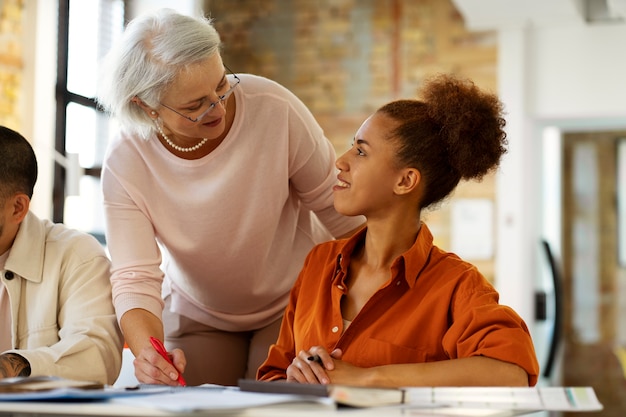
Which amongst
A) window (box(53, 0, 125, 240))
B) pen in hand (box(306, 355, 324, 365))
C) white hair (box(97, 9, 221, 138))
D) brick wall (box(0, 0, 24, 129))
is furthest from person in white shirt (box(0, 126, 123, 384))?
→ window (box(53, 0, 125, 240))

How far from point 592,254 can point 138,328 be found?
752 cm

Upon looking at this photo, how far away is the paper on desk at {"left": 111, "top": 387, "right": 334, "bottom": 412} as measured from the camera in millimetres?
1133

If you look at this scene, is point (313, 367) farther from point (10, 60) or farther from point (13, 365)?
point (10, 60)

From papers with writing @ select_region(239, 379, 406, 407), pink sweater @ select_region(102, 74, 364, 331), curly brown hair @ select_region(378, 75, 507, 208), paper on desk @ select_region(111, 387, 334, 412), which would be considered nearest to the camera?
paper on desk @ select_region(111, 387, 334, 412)

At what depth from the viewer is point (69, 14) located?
5.53m

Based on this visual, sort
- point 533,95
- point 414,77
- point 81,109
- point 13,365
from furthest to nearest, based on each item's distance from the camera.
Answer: point 414,77 → point 533,95 → point 81,109 → point 13,365

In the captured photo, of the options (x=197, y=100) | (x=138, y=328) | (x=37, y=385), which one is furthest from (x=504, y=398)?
(x=197, y=100)

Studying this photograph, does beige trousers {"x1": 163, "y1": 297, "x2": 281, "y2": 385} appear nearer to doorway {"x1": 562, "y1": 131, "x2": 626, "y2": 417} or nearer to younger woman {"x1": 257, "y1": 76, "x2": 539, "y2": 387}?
younger woman {"x1": 257, "y1": 76, "x2": 539, "y2": 387}

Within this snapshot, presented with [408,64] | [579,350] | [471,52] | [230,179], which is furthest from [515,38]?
[230,179]

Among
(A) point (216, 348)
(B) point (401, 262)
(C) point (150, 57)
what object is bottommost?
(A) point (216, 348)

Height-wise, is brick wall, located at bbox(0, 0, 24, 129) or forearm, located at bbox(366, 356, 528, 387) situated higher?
brick wall, located at bbox(0, 0, 24, 129)

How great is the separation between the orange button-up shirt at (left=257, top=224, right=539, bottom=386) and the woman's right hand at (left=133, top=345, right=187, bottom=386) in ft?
0.67

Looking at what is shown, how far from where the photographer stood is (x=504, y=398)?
50.9 inches

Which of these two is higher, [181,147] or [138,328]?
[181,147]
